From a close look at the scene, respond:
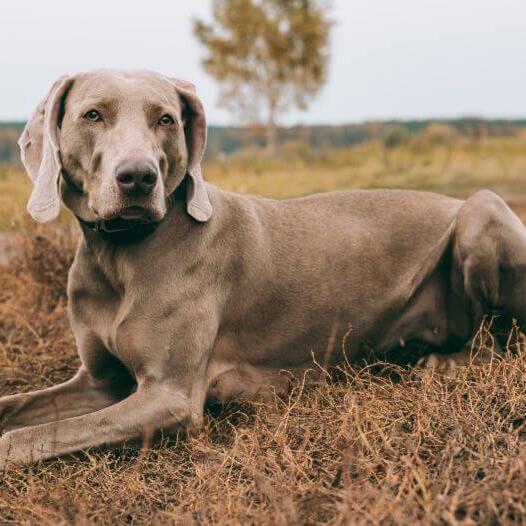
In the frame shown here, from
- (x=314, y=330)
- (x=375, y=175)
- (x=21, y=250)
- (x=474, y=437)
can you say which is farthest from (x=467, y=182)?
(x=474, y=437)

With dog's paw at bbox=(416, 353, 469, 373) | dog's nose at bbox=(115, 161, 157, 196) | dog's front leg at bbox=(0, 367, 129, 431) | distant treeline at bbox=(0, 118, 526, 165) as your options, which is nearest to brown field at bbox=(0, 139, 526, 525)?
dog's paw at bbox=(416, 353, 469, 373)

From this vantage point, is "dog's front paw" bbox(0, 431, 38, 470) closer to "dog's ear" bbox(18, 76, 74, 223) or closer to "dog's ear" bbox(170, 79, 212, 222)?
"dog's ear" bbox(18, 76, 74, 223)

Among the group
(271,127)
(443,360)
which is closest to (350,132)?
(271,127)

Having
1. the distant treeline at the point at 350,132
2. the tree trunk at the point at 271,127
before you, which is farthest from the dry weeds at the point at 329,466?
the tree trunk at the point at 271,127

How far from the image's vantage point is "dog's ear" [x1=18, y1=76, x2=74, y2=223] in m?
3.13

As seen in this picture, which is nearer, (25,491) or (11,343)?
(25,491)

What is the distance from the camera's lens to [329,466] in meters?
2.66

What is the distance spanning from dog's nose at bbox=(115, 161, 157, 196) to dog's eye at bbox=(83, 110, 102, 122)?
0.33 metres

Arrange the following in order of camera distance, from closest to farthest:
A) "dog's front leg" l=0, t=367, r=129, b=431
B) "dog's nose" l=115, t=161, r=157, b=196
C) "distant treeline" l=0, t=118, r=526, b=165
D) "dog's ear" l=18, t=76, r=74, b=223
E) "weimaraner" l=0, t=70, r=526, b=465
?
"dog's nose" l=115, t=161, r=157, b=196 < "weimaraner" l=0, t=70, r=526, b=465 < "dog's ear" l=18, t=76, r=74, b=223 < "dog's front leg" l=0, t=367, r=129, b=431 < "distant treeline" l=0, t=118, r=526, b=165

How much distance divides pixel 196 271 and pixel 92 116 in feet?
2.30

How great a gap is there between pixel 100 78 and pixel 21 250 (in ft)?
8.09

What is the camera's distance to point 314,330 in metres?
3.60

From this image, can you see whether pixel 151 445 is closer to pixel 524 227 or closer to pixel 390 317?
pixel 390 317

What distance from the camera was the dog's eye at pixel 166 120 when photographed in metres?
3.15
